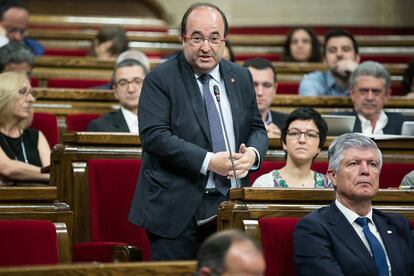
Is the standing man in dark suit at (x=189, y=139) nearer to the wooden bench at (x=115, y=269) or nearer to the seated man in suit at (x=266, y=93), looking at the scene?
the wooden bench at (x=115, y=269)

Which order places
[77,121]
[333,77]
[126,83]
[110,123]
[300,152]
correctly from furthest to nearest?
[333,77] < [77,121] < [126,83] < [110,123] < [300,152]

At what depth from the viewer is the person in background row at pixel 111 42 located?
5.81 metres

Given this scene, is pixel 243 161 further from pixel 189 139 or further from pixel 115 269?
pixel 115 269

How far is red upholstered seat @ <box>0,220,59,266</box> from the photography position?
282cm

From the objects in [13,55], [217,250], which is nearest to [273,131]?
[13,55]

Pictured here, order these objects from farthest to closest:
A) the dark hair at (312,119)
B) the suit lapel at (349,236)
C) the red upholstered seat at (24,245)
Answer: the dark hair at (312,119) < the suit lapel at (349,236) < the red upholstered seat at (24,245)

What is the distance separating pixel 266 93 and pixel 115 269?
2.30 m

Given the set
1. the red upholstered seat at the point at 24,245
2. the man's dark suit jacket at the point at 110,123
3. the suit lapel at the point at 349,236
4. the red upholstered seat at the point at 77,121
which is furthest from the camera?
the red upholstered seat at the point at 77,121

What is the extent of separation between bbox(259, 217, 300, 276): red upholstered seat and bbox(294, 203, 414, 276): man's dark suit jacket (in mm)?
61

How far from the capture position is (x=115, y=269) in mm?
2295

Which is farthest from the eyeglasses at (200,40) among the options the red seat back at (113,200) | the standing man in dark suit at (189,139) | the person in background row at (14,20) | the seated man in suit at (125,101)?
the person in background row at (14,20)

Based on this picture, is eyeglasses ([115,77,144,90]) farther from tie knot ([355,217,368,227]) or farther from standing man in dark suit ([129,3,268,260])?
tie knot ([355,217,368,227])

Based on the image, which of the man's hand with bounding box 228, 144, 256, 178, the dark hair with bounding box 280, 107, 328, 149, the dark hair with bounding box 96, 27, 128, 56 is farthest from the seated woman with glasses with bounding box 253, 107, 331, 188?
the dark hair with bounding box 96, 27, 128, 56

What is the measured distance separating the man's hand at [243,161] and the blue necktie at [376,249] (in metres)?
0.34
